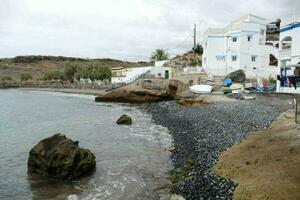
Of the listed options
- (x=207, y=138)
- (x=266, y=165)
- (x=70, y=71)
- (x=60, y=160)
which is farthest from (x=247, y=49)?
(x=70, y=71)

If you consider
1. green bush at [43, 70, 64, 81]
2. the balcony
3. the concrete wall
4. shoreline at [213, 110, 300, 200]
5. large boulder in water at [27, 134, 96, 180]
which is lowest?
large boulder in water at [27, 134, 96, 180]

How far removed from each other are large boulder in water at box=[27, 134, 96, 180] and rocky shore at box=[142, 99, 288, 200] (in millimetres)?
4494

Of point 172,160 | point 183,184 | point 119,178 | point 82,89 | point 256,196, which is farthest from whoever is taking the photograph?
point 82,89

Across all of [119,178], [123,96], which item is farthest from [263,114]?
[123,96]

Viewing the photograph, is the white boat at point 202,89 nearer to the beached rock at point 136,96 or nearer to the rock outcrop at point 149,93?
the rock outcrop at point 149,93

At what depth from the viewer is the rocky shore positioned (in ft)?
44.3

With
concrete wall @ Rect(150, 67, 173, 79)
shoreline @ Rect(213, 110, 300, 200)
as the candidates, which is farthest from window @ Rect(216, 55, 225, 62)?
shoreline @ Rect(213, 110, 300, 200)

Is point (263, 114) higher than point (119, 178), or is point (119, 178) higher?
point (263, 114)

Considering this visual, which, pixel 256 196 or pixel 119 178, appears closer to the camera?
pixel 256 196

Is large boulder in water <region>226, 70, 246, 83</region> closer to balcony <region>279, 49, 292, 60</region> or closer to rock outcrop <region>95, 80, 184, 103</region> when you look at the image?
rock outcrop <region>95, 80, 184, 103</region>

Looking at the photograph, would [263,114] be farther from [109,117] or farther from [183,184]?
[109,117]

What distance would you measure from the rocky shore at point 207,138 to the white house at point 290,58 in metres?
7.42

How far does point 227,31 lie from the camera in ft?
205

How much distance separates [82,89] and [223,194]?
3651 inches
